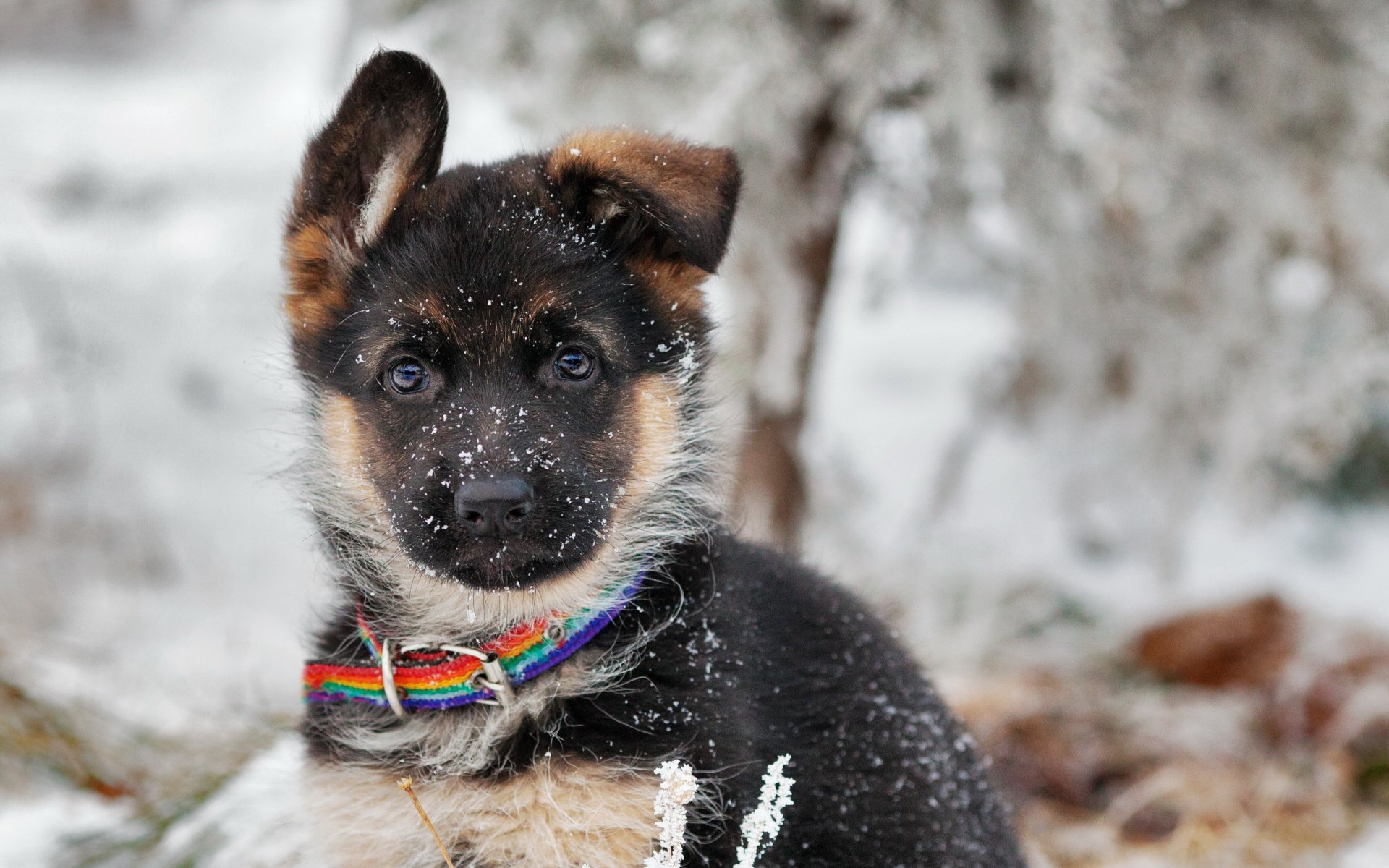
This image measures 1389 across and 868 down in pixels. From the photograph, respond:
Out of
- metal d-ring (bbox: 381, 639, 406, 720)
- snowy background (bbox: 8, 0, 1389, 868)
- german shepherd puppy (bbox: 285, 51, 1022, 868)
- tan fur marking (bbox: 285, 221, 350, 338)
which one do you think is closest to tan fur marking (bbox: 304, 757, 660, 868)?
german shepherd puppy (bbox: 285, 51, 1022, 868)

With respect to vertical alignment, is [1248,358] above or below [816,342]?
above

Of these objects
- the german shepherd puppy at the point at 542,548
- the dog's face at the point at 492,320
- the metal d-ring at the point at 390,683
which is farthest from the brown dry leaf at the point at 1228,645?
the metal d-ring at the point at 390,683

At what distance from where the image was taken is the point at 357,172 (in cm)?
303

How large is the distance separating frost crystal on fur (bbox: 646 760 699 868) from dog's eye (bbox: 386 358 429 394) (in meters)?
1.14

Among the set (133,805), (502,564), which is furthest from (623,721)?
(133,805)

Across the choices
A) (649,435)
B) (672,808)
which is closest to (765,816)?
(672,808)

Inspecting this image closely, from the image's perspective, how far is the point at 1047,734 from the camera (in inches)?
237

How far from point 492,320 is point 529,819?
1138 millimetres

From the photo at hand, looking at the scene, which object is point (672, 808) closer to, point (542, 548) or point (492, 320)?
point (542, 548)

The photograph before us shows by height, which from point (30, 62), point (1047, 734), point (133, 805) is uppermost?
point (30, 62)

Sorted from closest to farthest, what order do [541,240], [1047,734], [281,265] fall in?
[541,240]
[281,265]
[1047,734]

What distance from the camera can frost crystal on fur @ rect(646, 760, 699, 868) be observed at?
2.22 metres

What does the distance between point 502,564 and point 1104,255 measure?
526 centimetres

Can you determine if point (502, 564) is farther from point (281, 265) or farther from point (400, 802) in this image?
point (281, 265)
